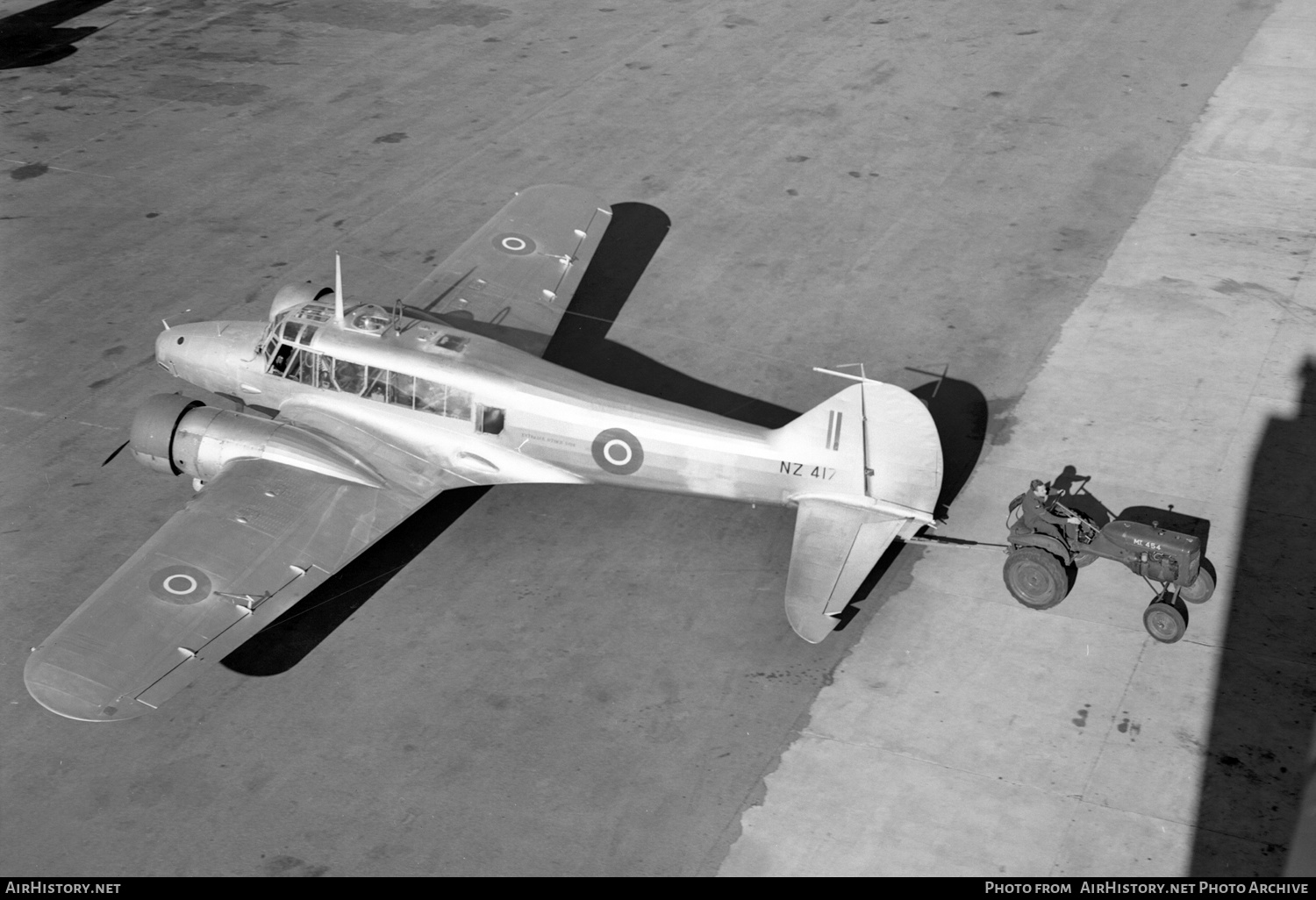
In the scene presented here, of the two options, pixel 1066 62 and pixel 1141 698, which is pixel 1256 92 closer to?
pixel 1066 62

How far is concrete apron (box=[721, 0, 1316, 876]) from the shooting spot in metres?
15.3

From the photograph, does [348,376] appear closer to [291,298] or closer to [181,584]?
[291,298]

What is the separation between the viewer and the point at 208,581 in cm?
1733

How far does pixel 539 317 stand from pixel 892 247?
8.09 metres

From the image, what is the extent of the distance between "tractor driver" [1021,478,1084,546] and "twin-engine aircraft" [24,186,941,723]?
4.63 feet

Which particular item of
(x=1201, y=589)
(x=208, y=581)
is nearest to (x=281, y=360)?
(x=208, y=581)

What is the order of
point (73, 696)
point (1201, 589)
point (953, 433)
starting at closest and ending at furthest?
point (73, 696) → point (1201, 589) → point (953, 433)

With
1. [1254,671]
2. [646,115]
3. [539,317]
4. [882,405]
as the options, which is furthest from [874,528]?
[646,115]

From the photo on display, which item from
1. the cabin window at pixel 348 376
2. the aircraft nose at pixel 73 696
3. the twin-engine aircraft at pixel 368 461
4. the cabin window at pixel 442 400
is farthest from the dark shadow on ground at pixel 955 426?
the aircraft nose at pixel 73 696

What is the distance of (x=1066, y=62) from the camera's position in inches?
1335

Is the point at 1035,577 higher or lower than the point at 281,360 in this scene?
lower

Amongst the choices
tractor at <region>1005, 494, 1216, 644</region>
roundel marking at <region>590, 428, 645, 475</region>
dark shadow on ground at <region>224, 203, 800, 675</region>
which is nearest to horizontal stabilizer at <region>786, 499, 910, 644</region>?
tractor at <region>1005, 494, 1216, 644</region>

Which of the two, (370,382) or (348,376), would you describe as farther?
(348,376)

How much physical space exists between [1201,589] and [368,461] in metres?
12.2
